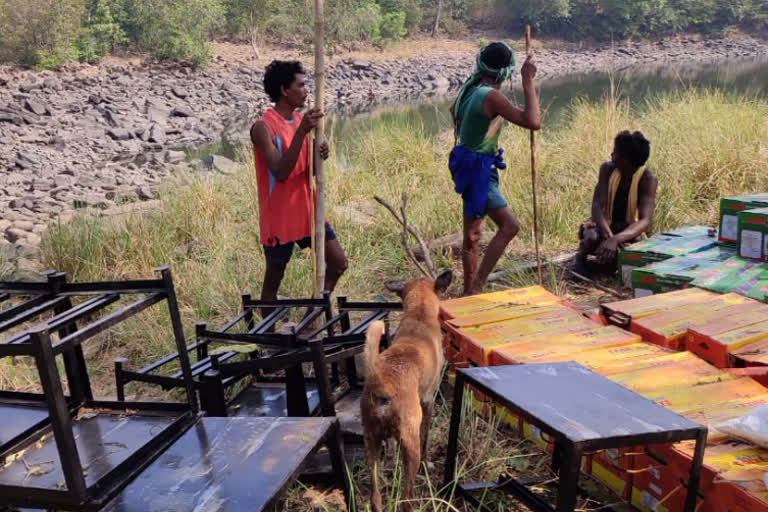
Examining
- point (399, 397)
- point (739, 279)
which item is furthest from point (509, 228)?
point (399, 397)

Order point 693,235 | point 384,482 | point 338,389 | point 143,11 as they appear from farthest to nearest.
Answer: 1. point 143,11
2. point 693,235
3. point 338,389
4. point 384,482

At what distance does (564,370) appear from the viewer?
2.52m

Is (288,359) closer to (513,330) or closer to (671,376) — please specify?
(513,330)

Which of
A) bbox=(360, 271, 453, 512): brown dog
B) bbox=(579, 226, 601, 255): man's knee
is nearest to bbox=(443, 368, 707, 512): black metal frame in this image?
bbox=(360, 271, 453, 512): brown dog

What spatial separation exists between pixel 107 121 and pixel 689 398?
64.8 feet

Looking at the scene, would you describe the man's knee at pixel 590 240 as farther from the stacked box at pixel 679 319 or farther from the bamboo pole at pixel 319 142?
the bamboo pole at pixel 319 142

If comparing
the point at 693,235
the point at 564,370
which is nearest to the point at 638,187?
the point at 693,235

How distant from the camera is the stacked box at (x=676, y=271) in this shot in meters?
4.24

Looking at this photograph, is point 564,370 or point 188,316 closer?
point 564,370

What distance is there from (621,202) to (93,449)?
14.7ft

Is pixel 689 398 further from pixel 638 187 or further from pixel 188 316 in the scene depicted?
pixel 188 316

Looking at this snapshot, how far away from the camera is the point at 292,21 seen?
108 ft

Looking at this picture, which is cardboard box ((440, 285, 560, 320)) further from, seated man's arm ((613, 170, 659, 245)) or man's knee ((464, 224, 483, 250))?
seated man's arm ((613, 170, 659, 245))

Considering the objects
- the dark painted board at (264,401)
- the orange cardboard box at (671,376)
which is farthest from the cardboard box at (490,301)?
the orange cardboard box at (671,376)
